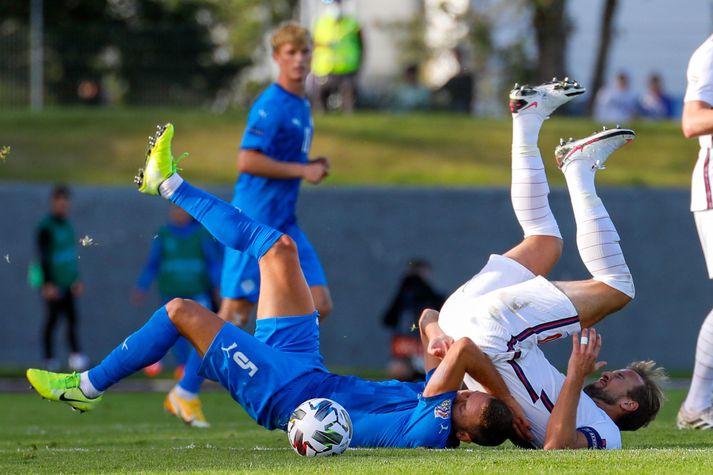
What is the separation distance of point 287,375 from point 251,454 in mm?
485

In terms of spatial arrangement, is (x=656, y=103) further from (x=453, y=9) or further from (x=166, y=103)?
(x=166, y=103)

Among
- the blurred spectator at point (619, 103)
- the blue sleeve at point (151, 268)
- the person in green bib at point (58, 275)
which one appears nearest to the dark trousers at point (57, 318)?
the person in green bib at point (58, 275)

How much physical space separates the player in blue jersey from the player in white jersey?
2761mm

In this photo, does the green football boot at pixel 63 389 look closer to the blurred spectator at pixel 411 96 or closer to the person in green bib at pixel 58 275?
the person in green bib at pixel 58 275

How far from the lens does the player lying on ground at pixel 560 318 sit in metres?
7.46

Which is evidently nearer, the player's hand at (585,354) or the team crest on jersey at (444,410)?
the player's hand at (585,354)

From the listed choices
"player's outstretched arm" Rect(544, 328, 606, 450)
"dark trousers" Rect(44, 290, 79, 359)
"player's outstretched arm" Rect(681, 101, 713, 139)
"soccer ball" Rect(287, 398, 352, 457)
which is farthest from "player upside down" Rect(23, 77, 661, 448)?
"dark trousers" Rect(44, 290, 79, 359)

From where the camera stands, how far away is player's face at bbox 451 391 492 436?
24.1 feet

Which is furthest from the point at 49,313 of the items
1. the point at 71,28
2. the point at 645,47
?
the point at 645,47

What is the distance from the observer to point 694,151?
24469 mm

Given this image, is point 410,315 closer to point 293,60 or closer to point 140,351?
point 293,60

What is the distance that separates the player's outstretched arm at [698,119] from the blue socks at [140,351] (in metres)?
3.59

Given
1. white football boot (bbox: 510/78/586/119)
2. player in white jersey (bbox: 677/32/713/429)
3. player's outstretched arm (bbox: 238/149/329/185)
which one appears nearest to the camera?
white football boot (bbox: 510/78/586/119)

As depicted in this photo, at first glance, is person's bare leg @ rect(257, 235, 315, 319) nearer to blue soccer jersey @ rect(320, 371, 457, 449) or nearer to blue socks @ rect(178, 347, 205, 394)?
blue soccer jersey @ rect(320, 371, 457, 449)
